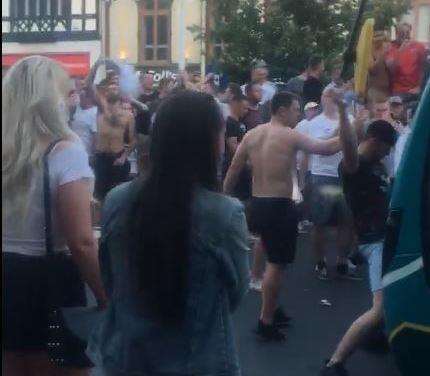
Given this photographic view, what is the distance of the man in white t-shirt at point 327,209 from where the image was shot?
1045cm

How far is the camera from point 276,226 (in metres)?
8.02

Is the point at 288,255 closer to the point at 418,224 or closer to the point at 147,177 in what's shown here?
the point at 418,224

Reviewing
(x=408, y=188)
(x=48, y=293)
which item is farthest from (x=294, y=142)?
(x=48, y=293)

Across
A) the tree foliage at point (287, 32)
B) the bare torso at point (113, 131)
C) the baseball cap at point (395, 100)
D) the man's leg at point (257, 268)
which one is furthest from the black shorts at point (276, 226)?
the tree foliage at point (287, 32)

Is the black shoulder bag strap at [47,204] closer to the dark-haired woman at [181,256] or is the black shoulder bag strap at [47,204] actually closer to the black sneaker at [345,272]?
the dark-haired woman at [181,256]

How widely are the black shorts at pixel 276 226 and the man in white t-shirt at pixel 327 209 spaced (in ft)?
7.00

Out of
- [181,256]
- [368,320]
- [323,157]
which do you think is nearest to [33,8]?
[323,157]

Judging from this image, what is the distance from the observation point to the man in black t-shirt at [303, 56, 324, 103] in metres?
14.8

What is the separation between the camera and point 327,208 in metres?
10.5

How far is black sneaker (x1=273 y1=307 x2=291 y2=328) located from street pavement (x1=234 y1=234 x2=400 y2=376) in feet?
0.25

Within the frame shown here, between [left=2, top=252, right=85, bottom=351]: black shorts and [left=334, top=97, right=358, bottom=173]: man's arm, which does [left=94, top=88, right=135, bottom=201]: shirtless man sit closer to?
[left=334, top=97, right=358, bottom=173]: man's arm

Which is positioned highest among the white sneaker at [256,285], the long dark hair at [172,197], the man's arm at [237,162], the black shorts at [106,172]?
the long dark hair at [172,197]

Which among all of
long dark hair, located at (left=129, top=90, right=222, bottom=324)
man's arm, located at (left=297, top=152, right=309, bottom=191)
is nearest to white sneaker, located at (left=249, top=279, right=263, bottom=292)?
man's arm, located at (left=297, top=152, right=309, bottom=191)

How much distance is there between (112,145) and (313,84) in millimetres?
3673
